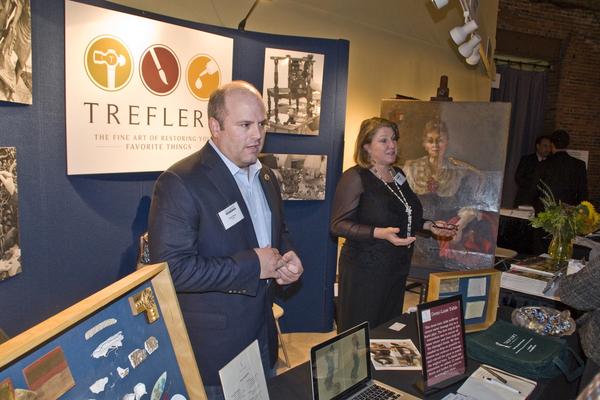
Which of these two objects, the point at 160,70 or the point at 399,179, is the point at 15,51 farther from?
the point at 399,179

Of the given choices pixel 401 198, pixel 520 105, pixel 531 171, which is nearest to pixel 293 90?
pixel 401 198

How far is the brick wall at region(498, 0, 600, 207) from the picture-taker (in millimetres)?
7309

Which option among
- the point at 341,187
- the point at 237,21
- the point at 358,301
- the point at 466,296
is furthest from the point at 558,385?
the point at 237,21

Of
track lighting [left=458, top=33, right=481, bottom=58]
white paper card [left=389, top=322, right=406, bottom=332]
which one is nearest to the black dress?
white paper card [left=389, top=322, right=406, bottom=332]

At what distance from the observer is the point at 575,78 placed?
7609mm

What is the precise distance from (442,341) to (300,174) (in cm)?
201

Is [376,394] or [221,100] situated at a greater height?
[221,100]

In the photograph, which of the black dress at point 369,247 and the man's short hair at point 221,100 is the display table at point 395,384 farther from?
the man's short hair at point 221,100

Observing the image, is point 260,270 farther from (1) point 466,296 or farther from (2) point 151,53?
(2) point 151,53

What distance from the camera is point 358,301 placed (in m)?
2.46

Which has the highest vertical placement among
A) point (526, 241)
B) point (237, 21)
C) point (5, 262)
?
point (237, 21)

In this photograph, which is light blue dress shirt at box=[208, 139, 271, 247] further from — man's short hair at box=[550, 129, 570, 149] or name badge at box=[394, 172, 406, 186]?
man's short hair at box=[550, 129, 570, 149]

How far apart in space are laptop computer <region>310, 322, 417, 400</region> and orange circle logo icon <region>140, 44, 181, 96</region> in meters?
1.79

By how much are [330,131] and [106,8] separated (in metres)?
1.69
